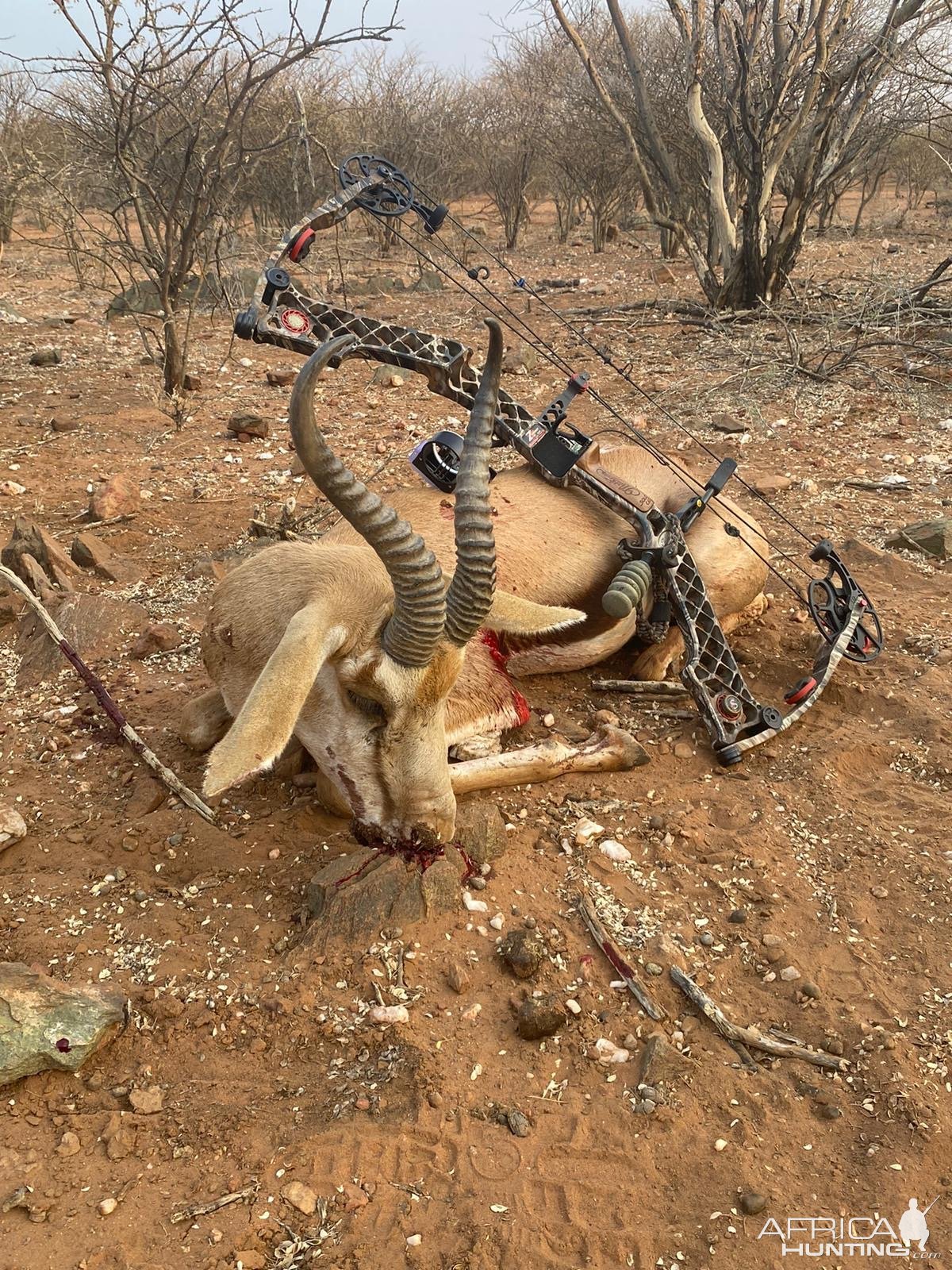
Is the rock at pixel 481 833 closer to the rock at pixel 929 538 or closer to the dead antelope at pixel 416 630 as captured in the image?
the dead antelope at pixel 416 630

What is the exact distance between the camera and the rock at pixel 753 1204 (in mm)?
2361

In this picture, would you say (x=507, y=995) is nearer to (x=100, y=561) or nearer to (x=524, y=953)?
(x=524, y=953)

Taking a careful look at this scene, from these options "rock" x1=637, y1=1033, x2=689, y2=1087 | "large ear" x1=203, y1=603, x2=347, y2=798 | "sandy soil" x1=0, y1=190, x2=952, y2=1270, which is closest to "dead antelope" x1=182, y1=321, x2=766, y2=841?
"large ear" x1=203, y1=603, x2=347, y2=798

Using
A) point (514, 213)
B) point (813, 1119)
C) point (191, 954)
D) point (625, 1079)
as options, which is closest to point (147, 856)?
point (191, 954)

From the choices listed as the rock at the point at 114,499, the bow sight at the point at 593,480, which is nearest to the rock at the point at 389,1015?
the bow sight at the point at 593,480

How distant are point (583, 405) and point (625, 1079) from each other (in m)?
8.24

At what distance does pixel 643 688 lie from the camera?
16.5ft

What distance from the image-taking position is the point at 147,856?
3.62 meters

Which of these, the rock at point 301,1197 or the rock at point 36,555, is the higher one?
the rock at point 36,555

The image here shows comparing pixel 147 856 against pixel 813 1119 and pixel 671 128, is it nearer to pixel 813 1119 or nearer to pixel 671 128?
pixel 813 1119

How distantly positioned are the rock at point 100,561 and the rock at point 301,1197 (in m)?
4.27

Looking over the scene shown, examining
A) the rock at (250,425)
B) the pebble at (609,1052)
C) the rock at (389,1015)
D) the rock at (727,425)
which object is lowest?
the rock at (389,1015)

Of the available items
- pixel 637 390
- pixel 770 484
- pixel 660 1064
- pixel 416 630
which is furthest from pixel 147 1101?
pixel 637 390

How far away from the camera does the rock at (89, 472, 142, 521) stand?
670 centimetres
